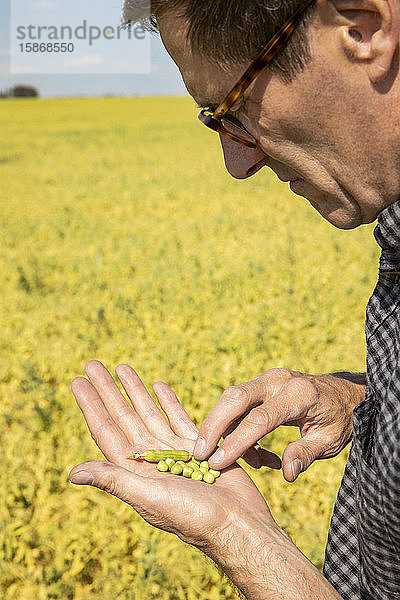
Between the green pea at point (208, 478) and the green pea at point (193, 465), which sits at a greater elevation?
the green pea at point (208, 478)

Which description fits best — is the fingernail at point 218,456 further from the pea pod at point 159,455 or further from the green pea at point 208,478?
the pea pod at point 159,455

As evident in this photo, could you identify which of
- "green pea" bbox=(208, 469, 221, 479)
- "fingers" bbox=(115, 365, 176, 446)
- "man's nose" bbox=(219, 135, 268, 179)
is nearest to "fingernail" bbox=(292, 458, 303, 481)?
"green pea" bbox=(208, 469, 221, 479)

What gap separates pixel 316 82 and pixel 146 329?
16.1ft

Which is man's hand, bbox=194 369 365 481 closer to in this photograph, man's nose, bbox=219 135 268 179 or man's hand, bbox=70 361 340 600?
man's hand, bbox=70 361 340 600

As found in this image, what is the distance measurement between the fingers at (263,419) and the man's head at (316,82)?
0.53 m

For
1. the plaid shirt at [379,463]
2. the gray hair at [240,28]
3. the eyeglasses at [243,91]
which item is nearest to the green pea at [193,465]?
the plaid shirt at [379,463]

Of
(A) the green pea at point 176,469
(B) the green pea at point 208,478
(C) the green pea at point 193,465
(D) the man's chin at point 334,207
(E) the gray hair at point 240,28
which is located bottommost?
(A) the green pea at point 176,469

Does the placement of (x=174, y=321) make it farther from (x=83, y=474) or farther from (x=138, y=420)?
(x=83, y=474)

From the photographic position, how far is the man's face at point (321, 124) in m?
1.26

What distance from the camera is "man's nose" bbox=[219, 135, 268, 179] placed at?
1652 millimetres

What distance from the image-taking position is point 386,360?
1482 millimetres

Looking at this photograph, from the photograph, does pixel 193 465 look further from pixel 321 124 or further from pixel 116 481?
pixel 321 124

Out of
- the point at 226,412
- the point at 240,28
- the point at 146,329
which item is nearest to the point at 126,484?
the point at 226,412

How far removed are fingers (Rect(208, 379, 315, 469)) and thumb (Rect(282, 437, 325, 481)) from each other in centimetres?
8
